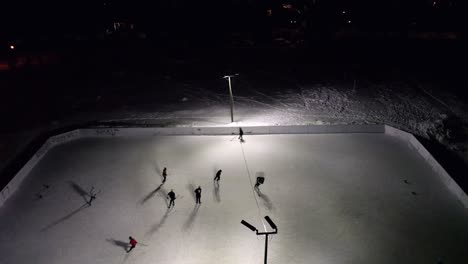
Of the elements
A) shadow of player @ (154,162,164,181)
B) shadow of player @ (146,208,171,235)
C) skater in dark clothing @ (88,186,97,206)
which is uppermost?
shadow of player @ (154,162,164,181)

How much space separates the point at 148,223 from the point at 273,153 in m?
6.15

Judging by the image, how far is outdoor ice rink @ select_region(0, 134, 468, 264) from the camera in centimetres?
954

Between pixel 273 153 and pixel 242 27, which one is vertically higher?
pixel 242 27

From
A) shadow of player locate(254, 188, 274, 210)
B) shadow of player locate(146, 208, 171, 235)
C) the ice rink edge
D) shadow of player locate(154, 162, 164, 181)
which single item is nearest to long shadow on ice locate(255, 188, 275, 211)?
shadow of player locate(254, 188, 274, 210)

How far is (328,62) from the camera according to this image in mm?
28391

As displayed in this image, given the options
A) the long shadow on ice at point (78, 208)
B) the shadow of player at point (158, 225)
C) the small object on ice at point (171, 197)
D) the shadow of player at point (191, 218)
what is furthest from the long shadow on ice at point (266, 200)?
the long shadow on ice at point (78, 208)

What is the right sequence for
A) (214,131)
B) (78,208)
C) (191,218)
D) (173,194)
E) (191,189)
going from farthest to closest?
(214,131), (191,189), (78,208), (173,194), (191,218)

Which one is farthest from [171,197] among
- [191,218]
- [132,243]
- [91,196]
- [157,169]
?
[91,196]

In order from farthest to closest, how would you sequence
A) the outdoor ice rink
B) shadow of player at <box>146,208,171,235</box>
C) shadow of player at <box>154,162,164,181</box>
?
shadow of player at <box>154,162,164,181</box>
shadow of player at <box>146,208,171,235</box>
the outdoor ice rink

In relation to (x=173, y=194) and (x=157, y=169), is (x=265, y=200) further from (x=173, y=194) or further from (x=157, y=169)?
(x=157, y=169)

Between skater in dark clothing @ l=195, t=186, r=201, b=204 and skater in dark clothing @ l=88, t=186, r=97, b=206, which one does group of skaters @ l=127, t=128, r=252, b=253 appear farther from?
skater in dark clothing @ l=88, t=186, r=97, b=206

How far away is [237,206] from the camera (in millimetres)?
11312

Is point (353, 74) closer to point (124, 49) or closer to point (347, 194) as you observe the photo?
point (347, 194)

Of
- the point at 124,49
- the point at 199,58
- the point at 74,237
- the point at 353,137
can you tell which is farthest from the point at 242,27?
the point at 74,237
